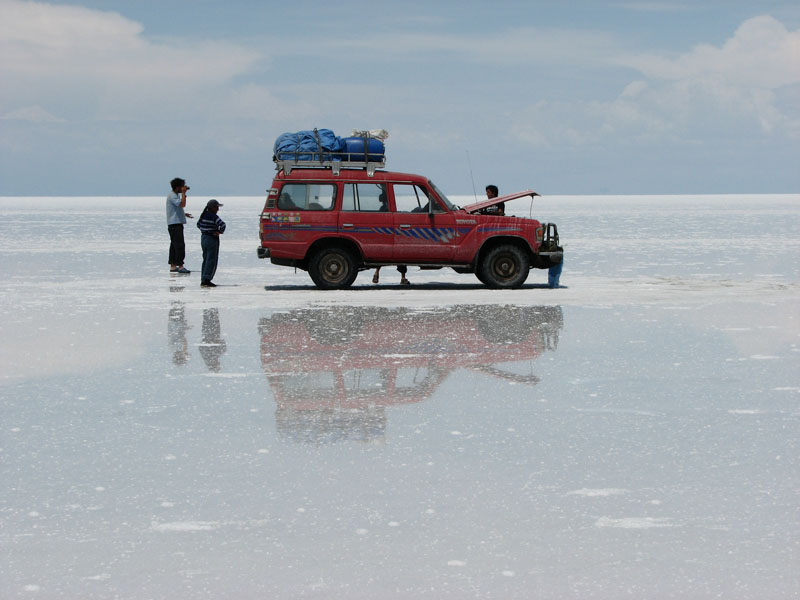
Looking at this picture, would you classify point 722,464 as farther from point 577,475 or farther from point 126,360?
point 126,360

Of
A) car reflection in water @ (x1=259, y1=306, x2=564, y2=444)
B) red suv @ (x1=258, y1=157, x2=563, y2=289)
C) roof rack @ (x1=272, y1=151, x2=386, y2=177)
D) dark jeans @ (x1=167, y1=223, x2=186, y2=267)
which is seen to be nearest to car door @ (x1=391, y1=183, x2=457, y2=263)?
red suv @ (x1=258, y1=157, x2=563, y2=289)

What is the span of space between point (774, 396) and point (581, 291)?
33.0 feet

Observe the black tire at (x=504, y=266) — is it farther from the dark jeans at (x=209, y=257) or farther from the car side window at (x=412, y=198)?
the dark jeans at (x=209, y=257)

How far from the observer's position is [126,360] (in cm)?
1058

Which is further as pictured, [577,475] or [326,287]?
[326,287]

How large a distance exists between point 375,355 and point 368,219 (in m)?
8.03

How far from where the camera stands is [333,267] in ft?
62.4

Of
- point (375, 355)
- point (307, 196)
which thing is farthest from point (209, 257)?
point (375, 355)

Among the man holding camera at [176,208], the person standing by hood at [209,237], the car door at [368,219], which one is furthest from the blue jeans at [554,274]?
the man holding camera at [176,208]

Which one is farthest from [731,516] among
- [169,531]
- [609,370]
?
[609,370]

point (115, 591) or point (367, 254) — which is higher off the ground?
point (367, 254)

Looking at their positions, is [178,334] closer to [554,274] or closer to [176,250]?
[554,274]

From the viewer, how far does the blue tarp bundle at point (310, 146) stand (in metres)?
19.1

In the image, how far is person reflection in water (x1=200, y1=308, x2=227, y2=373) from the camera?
34.4 ft
